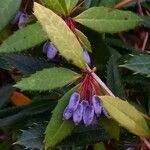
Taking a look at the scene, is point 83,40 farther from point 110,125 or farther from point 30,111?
point 30,111

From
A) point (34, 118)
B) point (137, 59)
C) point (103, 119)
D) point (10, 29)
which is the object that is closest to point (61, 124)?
point (103, 119)

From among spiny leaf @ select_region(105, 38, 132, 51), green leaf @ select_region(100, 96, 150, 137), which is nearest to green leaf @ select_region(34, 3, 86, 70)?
green leaf @ select_region(100, 96, 150, 137)

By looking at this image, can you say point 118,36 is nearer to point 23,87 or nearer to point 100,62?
point 100,62

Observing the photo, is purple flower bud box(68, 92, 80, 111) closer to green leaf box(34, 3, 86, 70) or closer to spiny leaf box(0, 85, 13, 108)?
green leaf box(34, 3, 86, 70)

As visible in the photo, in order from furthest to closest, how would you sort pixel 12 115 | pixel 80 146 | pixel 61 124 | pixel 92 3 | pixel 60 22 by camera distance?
pixel 12 115, pixel 92 3, pixel 80 146, pixel 61 124, pixel 60 22

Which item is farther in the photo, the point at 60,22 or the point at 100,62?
the point at 100,62

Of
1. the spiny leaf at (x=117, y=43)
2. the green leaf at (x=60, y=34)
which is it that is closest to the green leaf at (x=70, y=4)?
the green leaf at (x=60, y=34)

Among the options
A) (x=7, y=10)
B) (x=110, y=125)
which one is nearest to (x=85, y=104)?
(x=110, y=125)

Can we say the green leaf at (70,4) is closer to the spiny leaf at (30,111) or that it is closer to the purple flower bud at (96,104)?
the purple flower bud at (96,104)
